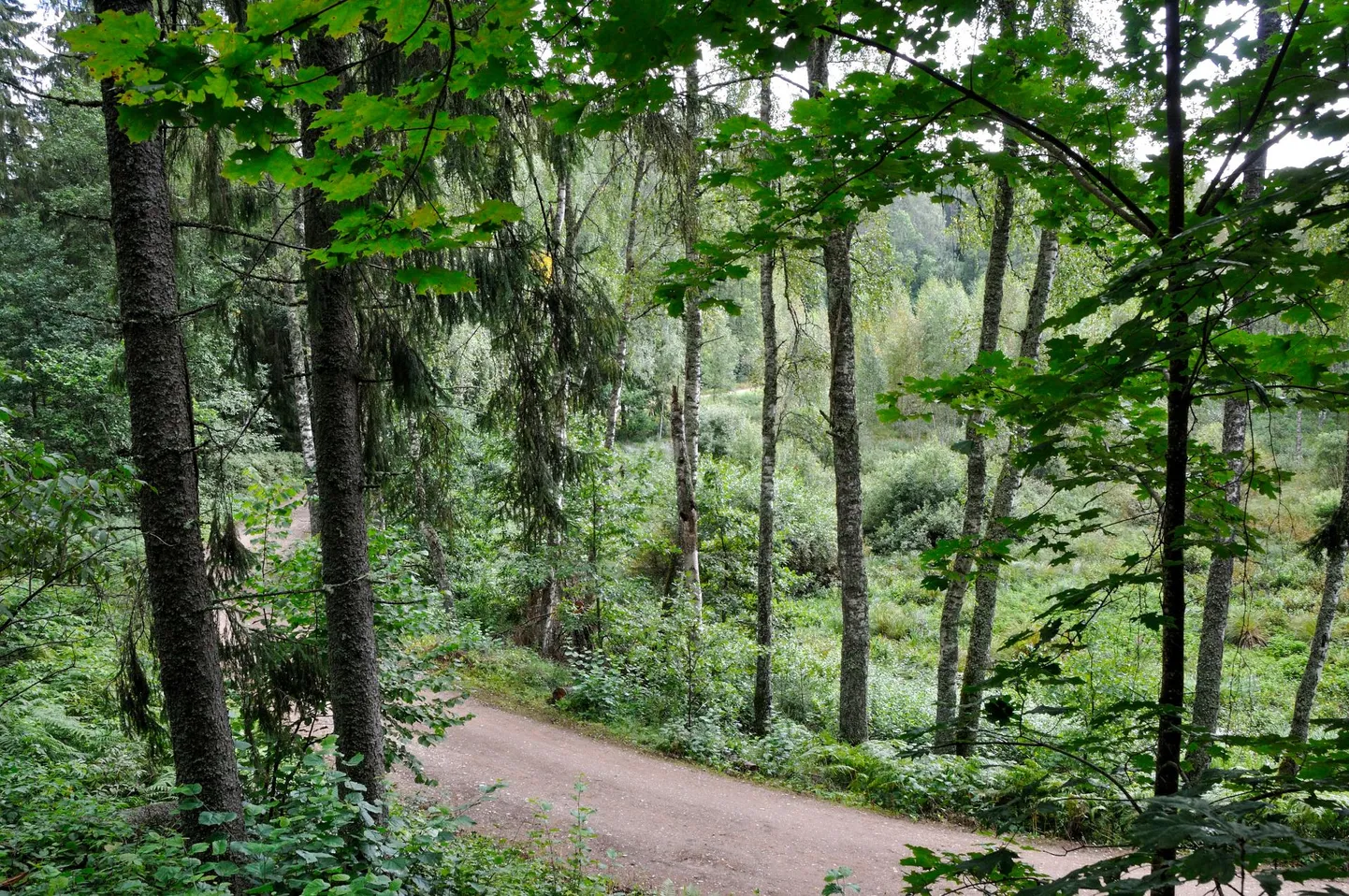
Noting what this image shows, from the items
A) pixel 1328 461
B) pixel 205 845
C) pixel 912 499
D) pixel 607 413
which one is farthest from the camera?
pixel 912 499

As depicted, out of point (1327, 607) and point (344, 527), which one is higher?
point (344, 527)

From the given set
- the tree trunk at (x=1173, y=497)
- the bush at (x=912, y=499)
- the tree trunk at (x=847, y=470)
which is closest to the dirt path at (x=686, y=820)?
the tree trunk at (x=847, y=470)

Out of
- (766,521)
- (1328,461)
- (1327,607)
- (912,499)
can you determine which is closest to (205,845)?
(766,521)

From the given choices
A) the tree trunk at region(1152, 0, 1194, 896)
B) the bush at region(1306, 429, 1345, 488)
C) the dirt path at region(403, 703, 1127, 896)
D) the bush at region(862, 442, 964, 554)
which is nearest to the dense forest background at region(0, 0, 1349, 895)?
the tree trunk at region(1152, 0, 1194, 896)

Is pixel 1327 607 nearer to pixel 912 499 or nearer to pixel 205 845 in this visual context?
pixel 205 845

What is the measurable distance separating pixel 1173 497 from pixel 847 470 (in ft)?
19.9

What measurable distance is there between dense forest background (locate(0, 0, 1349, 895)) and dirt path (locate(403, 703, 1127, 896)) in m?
0.56

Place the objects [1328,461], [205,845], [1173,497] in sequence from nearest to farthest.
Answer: [1173,497] < [205,845] < [1328,461]

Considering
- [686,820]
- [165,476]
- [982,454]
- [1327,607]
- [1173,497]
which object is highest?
[1173,497]

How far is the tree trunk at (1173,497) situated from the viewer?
173 centimetres

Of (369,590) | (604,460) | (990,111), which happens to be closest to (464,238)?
(990,111)

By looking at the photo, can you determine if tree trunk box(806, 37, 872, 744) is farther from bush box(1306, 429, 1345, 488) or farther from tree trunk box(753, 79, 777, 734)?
Answer: bush box(1306, 429, 1345, 488)

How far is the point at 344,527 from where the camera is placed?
14.5 ft

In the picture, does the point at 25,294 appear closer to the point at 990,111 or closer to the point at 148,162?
the point at 148,162
